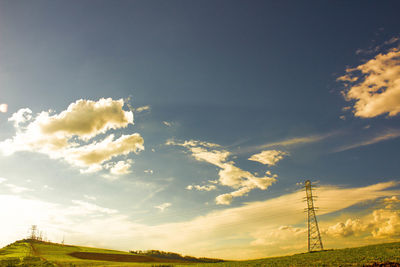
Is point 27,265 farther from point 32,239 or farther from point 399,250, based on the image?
point 32,239

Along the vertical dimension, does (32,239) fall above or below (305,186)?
below

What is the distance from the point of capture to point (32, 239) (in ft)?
646

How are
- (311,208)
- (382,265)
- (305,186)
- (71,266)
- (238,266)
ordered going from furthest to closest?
(305,186) < (311,208) < (71,266) < (238,266) < (382,265)

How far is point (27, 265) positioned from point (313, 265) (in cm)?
6616

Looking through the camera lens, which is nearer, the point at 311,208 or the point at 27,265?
the point at 27,265

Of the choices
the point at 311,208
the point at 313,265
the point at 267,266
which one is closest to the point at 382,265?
the point at 313,265

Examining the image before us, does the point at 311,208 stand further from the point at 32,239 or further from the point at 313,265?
the point at 32,239

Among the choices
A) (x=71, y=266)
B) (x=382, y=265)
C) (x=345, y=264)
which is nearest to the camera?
(x=382, y=265)

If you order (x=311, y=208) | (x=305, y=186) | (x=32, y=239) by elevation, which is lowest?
(x=32, y=239)

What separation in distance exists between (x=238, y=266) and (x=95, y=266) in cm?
3904

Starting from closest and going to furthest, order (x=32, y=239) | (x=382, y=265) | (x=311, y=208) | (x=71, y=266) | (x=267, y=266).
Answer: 1. (x=382, y=265)
2. (x=267, y=266)
3. (x=71, y=266)
4. (x=311, y=208)
5. (x=32, y=239)

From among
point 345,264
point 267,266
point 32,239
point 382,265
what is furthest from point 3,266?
point 32,239

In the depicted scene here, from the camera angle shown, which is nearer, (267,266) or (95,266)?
(267,266)

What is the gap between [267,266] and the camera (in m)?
47.0
